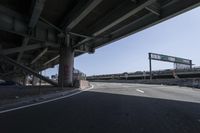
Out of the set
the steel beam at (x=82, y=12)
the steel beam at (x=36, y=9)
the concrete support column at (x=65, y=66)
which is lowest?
the concrete support column at (x=65, y=66)

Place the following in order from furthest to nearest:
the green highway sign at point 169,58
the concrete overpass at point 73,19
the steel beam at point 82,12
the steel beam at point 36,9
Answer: the green highway sign at point 169,58, the concrete overpass at point 73,19, the steel beam at point 82,12, the steel beam at point 36,9

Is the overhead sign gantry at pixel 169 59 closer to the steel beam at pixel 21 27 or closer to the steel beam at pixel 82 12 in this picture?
the steel beam at pixel 21 27

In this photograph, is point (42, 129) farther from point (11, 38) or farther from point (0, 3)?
point (11, 38)

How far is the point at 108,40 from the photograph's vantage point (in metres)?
30.9

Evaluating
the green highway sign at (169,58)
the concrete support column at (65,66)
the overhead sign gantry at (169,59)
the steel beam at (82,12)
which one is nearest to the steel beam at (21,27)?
the concrete support column at (65,66)

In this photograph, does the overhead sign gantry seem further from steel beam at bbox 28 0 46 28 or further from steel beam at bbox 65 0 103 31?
steel beam at bbox 28 0 46 28

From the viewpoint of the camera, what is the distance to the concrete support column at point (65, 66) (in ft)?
93.0

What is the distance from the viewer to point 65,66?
93.6 feet

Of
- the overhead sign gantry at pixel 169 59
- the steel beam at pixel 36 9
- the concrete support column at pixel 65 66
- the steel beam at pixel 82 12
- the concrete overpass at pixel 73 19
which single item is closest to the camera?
the steel beam at pixel 36 9

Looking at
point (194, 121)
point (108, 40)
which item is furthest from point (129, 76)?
point (194, 121)

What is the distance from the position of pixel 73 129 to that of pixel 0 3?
16968mm

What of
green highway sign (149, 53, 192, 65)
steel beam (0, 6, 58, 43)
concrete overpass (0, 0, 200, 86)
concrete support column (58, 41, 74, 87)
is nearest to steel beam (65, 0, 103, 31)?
concrete overpass (0, 0, 200, 86)

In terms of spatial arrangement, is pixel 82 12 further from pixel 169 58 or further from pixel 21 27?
pixel 169 58

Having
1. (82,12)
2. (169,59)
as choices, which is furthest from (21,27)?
(169,59)
